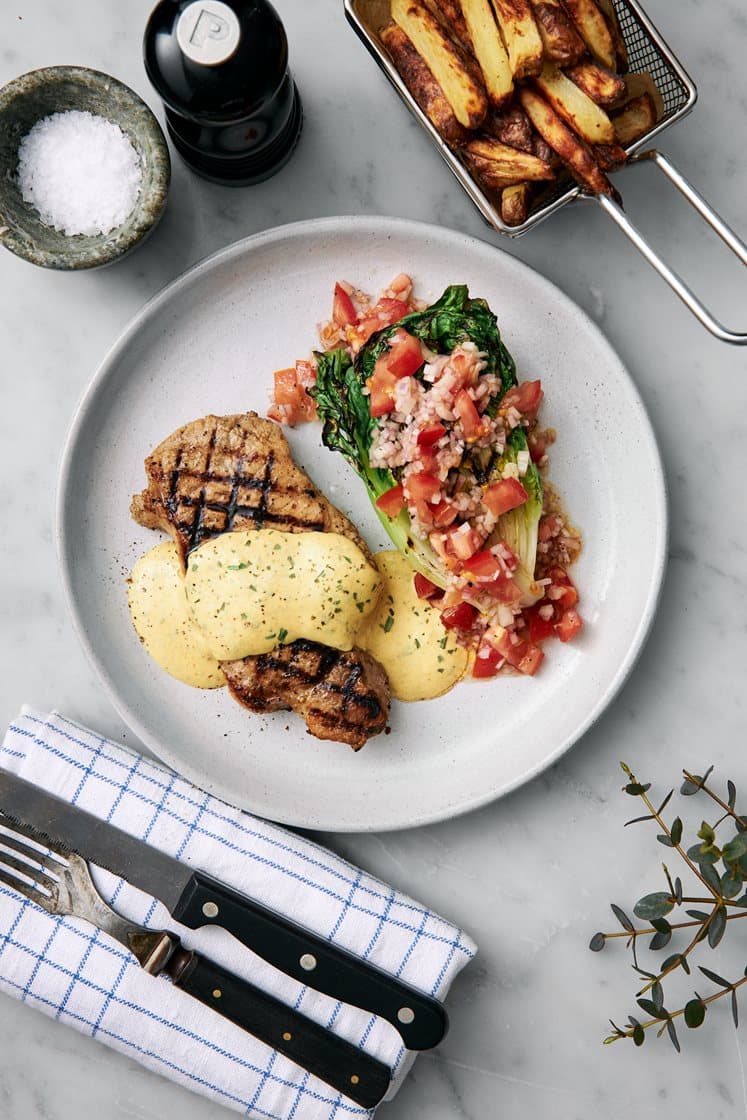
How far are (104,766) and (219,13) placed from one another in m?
3.04

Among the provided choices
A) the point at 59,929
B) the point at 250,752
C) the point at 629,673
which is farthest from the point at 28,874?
the point at 629,673

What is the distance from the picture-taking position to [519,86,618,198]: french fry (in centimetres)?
348

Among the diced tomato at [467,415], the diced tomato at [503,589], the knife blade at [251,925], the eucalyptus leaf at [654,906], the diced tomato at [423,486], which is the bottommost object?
the knife blade at [251,925]

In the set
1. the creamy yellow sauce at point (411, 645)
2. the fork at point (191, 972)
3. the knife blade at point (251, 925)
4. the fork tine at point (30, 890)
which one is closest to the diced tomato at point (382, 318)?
the creamy yellow sauce at point (411, 645)

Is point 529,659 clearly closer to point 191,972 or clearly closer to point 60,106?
point 191,972

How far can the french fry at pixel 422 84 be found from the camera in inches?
140

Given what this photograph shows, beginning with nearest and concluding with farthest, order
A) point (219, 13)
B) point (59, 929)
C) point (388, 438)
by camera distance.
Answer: point (219, 13)
point (388, 438)
point (59, 929)

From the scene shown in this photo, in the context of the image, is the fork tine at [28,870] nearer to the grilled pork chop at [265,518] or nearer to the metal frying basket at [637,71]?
the grilled pork chop at [265,518]

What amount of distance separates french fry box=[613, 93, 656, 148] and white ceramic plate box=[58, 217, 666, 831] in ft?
2.22

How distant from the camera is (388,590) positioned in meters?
4.18

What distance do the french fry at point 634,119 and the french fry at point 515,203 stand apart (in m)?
0.42

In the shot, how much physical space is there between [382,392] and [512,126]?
1.09 m

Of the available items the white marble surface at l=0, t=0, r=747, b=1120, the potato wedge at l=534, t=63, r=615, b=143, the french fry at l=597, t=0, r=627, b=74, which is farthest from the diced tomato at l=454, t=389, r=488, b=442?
the french fry at l=597, t=0, r=627, b=74

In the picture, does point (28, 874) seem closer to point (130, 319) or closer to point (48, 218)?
point (130, 319)
